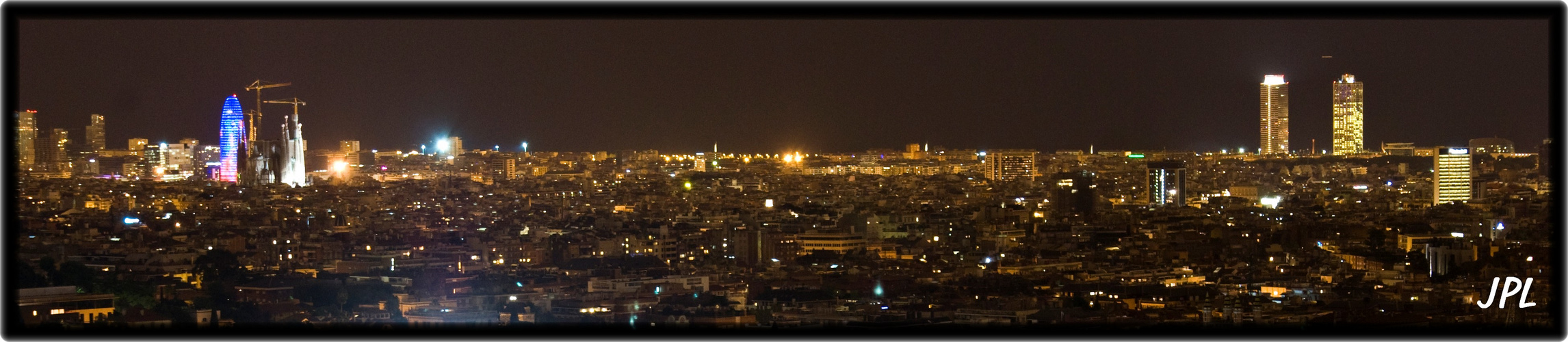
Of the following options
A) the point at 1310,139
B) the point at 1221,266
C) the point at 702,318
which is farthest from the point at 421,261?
the point at 1310,139

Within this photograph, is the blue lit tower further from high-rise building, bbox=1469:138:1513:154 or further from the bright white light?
high-rise building, bbox=1469:138:1513:154

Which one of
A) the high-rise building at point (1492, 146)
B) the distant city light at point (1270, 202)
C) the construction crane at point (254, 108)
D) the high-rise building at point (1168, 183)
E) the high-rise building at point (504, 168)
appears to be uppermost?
the construction crane at point (254, 108)

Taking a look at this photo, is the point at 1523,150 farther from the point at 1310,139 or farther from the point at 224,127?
the point at 224,127

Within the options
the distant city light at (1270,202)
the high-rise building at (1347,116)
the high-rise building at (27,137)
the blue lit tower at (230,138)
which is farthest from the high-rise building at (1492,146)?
the high-rise building at (27,137)

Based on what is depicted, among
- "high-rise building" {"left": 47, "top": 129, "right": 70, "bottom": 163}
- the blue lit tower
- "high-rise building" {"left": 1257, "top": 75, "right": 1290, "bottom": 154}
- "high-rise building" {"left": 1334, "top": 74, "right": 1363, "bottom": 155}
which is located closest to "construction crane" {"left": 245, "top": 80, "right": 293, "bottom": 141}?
the blue lit tower

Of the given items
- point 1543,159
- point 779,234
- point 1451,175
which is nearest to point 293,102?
point 779,234
